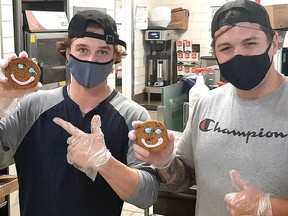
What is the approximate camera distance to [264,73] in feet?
4.91

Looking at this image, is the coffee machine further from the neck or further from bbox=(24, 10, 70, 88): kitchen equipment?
the neck

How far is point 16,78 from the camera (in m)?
1.64

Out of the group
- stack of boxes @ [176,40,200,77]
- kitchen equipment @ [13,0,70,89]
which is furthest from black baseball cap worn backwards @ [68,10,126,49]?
stack of boxes @ [176,40,200,77]

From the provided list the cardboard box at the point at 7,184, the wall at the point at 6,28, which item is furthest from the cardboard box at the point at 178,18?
the cardboard box at the point at 7,184

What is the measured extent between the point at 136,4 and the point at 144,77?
1.28 metres

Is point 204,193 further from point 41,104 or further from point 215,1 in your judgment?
point 215,1

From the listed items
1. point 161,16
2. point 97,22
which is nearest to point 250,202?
point 97,22

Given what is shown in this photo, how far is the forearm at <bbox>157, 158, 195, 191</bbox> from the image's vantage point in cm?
157

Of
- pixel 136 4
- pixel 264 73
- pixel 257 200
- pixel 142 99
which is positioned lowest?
pixel 142 99

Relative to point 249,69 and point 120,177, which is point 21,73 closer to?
point 120,177

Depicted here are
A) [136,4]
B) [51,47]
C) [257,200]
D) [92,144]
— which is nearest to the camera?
[257,200]

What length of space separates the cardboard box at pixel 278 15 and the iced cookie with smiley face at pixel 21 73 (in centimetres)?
215

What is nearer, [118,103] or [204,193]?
[204,193]

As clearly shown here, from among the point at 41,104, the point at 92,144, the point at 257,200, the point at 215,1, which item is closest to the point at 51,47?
the point at 41,104
